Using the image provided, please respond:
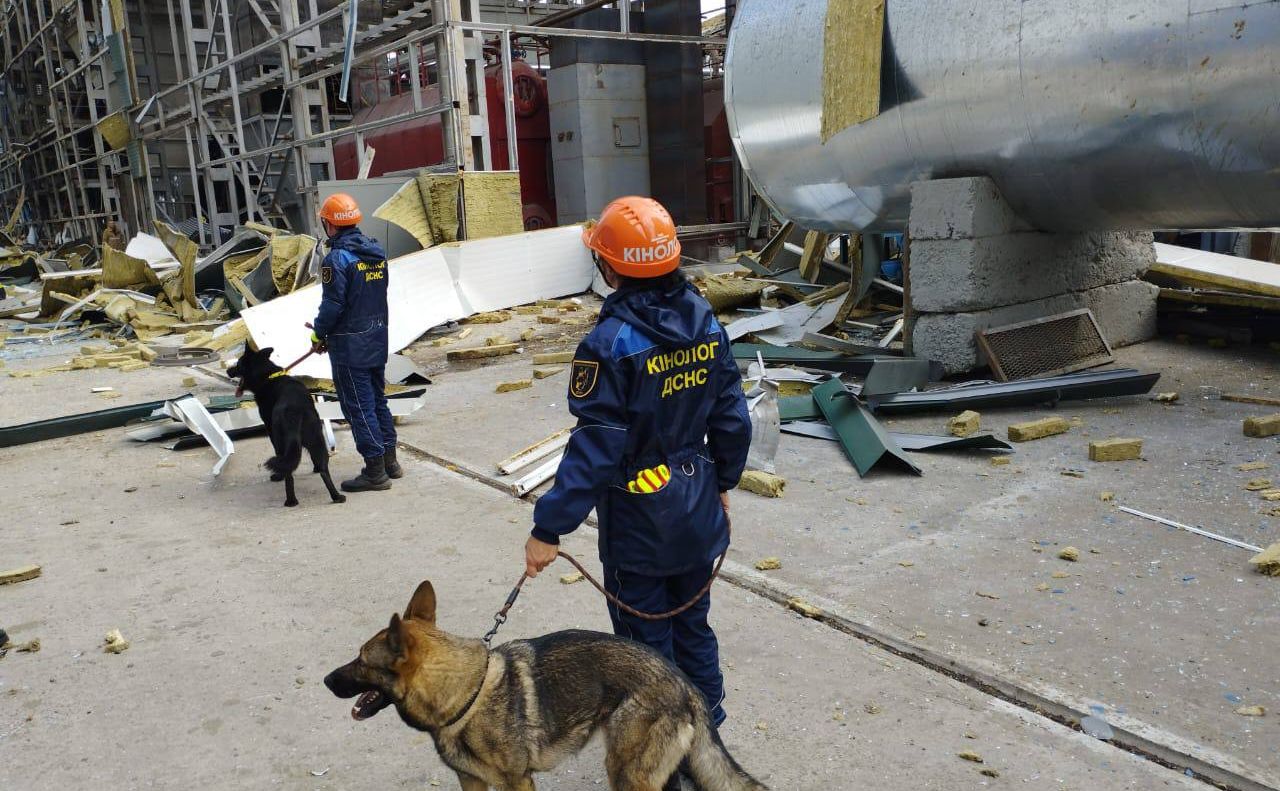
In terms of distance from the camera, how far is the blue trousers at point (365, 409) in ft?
18.4

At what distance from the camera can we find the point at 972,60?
6.11 metres

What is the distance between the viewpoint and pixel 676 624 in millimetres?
2793

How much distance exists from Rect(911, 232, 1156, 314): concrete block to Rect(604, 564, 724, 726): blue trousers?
15.4 feet

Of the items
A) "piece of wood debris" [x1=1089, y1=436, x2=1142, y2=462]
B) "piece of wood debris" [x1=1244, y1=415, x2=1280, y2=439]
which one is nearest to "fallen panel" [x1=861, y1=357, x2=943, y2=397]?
"piece of wood debris" [x1=1089, y1=436, x2=1142, y2=462]

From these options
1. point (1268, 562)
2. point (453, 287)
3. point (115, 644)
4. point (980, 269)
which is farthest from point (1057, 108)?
point (453, 287)

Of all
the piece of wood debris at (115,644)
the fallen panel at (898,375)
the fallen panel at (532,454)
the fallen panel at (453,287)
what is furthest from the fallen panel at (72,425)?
the fallen panel at (898,375)

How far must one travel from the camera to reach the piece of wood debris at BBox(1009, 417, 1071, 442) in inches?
219

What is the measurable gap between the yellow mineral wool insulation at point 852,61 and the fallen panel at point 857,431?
2176mm

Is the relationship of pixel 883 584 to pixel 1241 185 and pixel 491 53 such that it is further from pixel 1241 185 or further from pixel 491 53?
pixel 491 53

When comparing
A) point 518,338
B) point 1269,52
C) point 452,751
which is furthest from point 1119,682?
point 518,338

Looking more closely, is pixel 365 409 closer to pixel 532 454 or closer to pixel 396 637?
pixel 532 454

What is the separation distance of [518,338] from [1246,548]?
773 cm

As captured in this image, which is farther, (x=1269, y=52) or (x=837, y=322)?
(x=837, y=322)

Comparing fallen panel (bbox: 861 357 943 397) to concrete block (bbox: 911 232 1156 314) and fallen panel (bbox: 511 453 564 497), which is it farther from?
fallen panel (bbox: 511 453 564 497)
